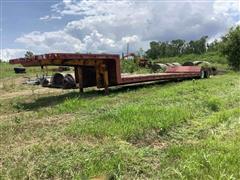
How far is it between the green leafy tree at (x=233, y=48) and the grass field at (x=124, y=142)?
21.9 meters

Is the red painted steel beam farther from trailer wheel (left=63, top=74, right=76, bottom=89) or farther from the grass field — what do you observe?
trailer wheel (left=63, top=74, right=76, bottom=89)

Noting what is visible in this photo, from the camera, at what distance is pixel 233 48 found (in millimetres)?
30656

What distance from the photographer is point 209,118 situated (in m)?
7.80

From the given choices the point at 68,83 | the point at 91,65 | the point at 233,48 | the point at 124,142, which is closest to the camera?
the point at 124,142

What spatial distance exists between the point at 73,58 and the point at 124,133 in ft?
18.2

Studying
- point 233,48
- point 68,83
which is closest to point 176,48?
point 233,48

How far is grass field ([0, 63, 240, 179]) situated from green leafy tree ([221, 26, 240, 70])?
21918mm

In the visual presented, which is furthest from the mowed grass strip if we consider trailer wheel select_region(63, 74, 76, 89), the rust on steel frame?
trailer wheel select_region(63, 74, 76, 89)

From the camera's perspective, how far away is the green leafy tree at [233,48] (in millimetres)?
30516

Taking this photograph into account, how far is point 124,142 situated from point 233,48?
26.5 metres

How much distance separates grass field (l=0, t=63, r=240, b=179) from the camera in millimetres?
4852

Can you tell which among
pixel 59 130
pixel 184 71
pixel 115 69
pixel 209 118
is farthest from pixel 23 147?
pixel 184 71

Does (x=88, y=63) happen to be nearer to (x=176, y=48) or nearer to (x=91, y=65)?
(x=91, y=65)

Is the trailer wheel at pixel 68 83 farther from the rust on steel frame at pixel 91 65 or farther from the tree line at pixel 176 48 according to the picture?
the tree line at pixel 176 48
